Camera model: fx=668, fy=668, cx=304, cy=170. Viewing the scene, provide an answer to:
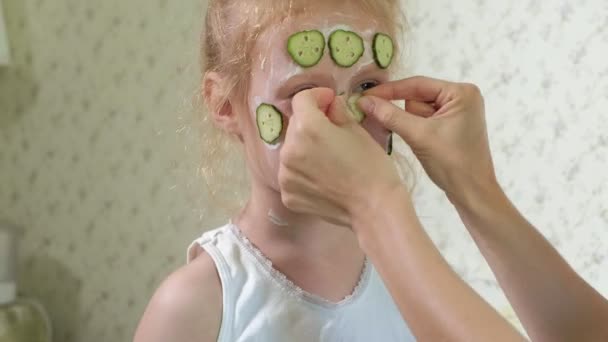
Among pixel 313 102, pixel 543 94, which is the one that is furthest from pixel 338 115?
pixel 543 94

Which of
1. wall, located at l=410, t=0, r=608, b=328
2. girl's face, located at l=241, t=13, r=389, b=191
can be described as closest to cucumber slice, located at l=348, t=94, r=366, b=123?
girl's face, located at l=241, t=13, r=389, b=191

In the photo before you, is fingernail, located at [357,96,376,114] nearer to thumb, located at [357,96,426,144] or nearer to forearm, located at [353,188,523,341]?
thumb, located at [357,96,426,144]

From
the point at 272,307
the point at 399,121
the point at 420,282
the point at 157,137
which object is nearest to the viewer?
the point at 420,282

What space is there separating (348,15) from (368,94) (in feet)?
0.28

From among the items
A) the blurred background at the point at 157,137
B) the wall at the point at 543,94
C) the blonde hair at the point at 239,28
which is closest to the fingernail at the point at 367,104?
the blonde hair at the point at 239,28

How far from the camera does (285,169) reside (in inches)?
22.1

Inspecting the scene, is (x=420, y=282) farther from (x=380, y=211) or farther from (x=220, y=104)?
(x=220, y=104)

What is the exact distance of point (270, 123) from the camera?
2.19 ft

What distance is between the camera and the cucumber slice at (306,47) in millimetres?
653

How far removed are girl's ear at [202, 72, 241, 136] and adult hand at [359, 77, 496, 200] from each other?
0.54ft

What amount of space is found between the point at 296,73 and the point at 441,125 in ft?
0.49

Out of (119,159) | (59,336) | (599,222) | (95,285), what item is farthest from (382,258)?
(59,336)

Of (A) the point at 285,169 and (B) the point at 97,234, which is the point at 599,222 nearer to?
(A) the point at 285,169

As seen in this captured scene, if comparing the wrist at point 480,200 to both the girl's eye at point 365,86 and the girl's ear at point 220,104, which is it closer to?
the girl's eye at point 365,86
